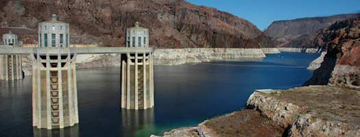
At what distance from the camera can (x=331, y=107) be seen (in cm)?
2472

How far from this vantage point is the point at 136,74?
43219mm

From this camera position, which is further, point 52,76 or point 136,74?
point 136,74

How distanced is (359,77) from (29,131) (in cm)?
3456

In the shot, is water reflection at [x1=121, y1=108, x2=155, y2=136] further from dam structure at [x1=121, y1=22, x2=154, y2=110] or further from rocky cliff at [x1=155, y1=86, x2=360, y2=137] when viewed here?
rocky cliff at [x1=155, y1=86, x2=360, y2=137]

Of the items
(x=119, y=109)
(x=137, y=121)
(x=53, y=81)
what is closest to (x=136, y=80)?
(x=119, y=109)

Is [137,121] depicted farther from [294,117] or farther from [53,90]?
[294,117]

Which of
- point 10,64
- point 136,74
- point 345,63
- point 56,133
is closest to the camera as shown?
point 56,133

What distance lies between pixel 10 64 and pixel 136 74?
146 ft

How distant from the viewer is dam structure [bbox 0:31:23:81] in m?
73.8

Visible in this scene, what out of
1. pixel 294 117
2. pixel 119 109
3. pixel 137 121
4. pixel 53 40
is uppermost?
pixel 53 40

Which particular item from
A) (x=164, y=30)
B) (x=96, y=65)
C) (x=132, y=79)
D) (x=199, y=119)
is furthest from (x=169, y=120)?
(x=164, y=30)

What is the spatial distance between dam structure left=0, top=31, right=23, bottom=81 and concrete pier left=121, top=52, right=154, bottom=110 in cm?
4067

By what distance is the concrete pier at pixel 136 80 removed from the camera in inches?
1706

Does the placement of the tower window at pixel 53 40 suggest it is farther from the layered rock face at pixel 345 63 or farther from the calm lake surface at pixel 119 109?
the layered rock face at pixel 345 63
